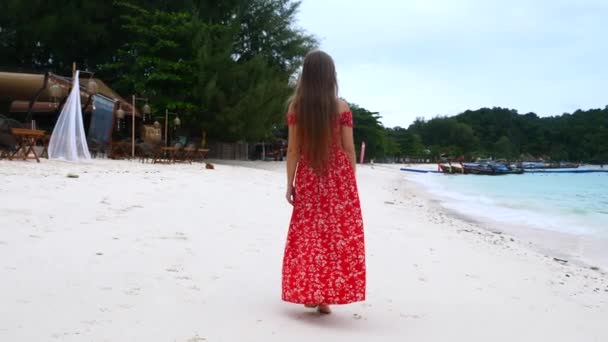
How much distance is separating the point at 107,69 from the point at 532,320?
25.7 metres

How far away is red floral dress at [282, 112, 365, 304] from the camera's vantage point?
2908mm

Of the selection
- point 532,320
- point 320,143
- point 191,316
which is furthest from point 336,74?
point 532,320

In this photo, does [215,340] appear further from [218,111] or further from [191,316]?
[218,111]

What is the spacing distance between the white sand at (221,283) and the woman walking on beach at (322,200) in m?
0.21

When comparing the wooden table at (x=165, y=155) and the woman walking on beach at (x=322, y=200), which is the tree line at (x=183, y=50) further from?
the woman walking on beach at (x=322, y=200)

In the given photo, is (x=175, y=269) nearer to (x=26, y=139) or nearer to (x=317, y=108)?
(x=317, y=108)

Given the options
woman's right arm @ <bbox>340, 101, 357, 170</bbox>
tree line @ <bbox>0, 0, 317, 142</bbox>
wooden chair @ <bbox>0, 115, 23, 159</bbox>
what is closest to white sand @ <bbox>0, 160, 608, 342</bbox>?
woman's right arm @ <bbox>340, 101, 357, 170</bbox>

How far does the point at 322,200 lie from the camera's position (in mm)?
2980

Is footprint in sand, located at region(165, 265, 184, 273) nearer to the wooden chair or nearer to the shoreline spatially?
the shoreline

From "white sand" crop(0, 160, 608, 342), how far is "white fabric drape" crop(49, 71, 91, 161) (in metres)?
6.58

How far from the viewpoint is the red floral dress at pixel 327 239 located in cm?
291

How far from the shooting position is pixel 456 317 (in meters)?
3.20

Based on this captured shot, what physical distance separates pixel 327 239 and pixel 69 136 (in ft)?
37.6

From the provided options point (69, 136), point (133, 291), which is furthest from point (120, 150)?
point (133, 291)
